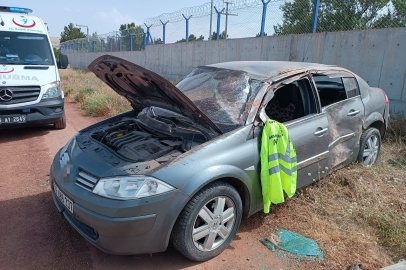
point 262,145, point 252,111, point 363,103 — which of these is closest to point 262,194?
point 262,145

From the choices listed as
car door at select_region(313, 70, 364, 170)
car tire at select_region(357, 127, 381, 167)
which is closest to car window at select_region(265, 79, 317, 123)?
car door at select_region(313, 70, 364, 170)

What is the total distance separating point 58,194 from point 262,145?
1917mm

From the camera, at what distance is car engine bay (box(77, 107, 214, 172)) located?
8.87 ft

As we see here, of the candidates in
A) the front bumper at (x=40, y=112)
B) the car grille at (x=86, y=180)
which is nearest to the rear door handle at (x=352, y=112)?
the car grille at (x=86, y=180)

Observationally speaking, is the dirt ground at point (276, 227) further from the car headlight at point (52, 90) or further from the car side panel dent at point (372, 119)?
the car headlight at point (52, 90)

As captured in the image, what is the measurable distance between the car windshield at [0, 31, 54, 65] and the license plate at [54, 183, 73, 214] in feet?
15.0

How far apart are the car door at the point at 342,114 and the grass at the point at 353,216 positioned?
1.07 feet

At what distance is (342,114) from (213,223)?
2203mm

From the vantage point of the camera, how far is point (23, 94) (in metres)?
5.82

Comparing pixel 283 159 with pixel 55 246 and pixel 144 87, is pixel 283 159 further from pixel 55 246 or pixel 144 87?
pixel 55 246

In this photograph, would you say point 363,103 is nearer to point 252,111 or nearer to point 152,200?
point 252,111

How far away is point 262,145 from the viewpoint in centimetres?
278

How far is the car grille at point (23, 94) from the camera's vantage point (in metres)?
5.71

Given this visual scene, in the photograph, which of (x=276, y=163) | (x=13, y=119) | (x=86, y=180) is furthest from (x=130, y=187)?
(x=13, y=119)
